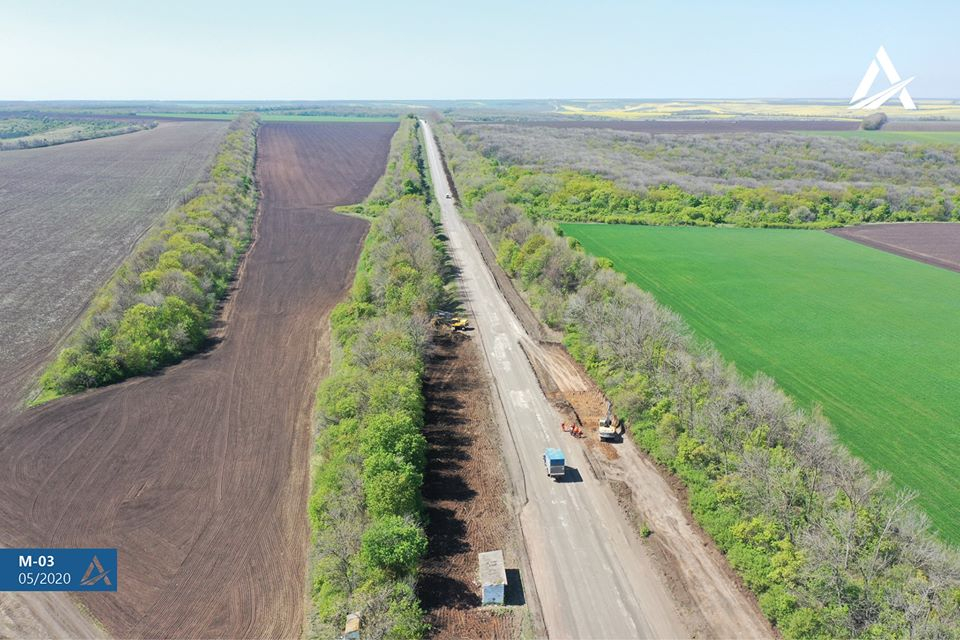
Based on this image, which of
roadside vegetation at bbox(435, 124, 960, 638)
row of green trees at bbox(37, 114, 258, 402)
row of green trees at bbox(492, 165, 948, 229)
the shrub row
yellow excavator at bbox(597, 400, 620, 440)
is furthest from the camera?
row of green trees at bbox(492, 165, 948, 229)

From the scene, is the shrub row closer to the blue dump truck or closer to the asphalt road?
the asphalt road

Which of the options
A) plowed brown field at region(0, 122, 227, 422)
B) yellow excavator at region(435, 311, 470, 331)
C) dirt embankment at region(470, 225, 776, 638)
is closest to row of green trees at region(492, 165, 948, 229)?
yellow excavator at region(435, 311, 470, 331)

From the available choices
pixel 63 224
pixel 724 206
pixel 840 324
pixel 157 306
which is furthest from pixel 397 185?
pixel 840 324

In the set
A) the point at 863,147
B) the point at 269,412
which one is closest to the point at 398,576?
the point at 269,412

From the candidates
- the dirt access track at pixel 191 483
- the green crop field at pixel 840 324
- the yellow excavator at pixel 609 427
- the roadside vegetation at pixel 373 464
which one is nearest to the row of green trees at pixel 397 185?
the green crop field at pixel 840 324

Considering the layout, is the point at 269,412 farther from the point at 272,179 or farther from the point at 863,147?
the point at 863,147
